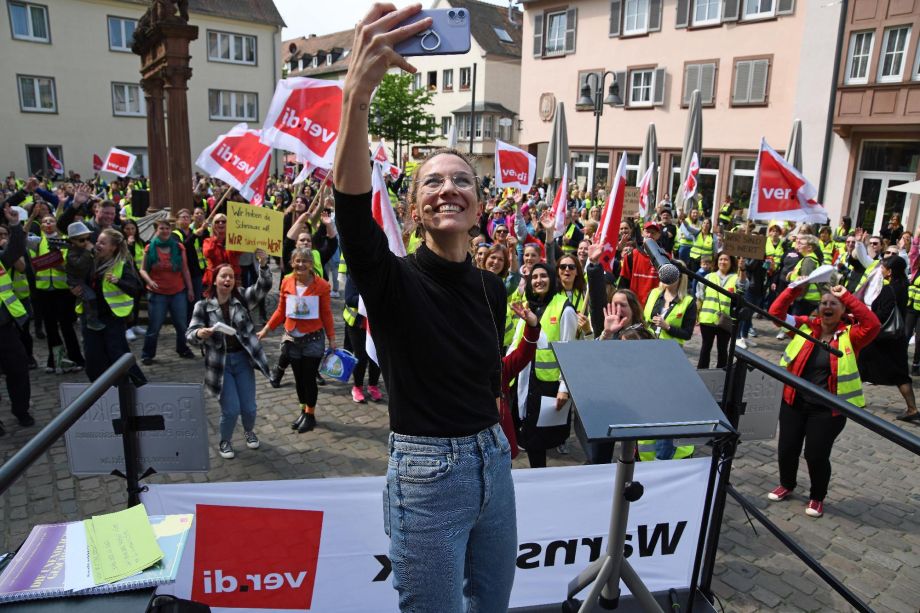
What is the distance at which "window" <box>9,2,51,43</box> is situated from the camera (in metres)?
32.6

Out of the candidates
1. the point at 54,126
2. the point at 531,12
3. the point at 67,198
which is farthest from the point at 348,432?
the point at 54,126

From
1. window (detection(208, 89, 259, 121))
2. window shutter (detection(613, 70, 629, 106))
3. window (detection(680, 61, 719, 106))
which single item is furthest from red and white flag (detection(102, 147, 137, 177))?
window (detection(208, 89, 259, 121))

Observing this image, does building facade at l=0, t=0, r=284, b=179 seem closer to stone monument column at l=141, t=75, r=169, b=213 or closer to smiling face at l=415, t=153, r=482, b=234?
stone monument column at l=141, t=75, r=169, b=213

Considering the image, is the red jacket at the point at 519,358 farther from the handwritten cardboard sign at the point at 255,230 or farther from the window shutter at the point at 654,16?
the window shutter at the point at 654,16

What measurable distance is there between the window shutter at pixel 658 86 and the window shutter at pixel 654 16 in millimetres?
1893

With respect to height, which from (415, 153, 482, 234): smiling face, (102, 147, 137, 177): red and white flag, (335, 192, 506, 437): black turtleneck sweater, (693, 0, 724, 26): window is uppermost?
(693, 0, 724, 26): window

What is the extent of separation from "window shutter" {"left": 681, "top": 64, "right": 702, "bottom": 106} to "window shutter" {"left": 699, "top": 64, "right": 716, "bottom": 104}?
0.17 m

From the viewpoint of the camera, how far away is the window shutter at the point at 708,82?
85.6 ft

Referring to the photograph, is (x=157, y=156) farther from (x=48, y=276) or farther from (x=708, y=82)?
(x=708, y=82)

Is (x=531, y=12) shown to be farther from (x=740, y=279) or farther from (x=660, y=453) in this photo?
(x=660, y=453)

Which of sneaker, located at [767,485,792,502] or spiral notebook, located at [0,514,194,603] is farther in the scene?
sneaker, located at [767,485,792,502]

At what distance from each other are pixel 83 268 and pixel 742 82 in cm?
2502

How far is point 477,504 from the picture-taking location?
1.92 m

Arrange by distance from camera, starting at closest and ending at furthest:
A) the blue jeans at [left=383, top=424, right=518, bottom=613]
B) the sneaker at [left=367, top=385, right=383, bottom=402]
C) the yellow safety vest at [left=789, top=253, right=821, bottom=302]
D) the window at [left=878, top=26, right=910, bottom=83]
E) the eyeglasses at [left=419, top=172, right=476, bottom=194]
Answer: the blue jeans at [left=383, top=424, right=518, bottom=613], the eyeglasses at [left=419, top=172, right=476, bottom=194], the sneaker at [left=367, top=385, right=383, bottom=402], the yellow safety vest at [left=789, top=253, right=821, bottom=302], the window at [left=878, top=26, right=910, bottom=83]
